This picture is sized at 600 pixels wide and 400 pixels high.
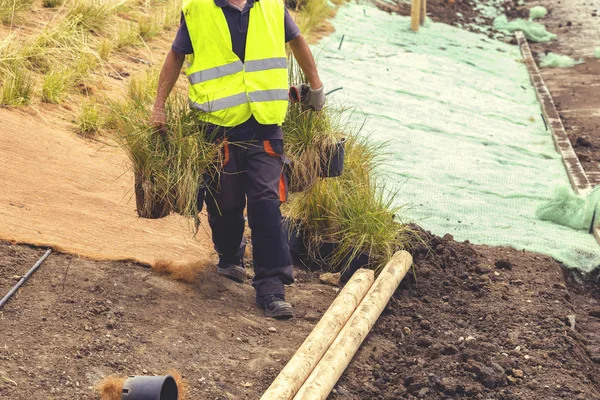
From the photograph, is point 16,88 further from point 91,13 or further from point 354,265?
point 354,265

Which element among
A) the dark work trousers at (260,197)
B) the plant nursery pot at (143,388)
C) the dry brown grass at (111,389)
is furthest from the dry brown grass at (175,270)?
the plant nursery pot at (143,388)

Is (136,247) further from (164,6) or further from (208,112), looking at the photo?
(164,6)

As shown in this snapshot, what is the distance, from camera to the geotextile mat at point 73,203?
493cm

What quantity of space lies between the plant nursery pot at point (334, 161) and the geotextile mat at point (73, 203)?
80cm

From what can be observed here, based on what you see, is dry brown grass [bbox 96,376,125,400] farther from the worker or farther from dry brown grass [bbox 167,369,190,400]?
the worker

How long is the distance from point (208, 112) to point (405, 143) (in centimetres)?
376

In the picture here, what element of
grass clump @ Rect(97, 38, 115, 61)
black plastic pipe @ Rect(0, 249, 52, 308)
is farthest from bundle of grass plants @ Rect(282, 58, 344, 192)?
grass clump @ Rect(97, 38, 115, 61)

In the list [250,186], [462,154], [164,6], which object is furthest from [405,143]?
[250,186]

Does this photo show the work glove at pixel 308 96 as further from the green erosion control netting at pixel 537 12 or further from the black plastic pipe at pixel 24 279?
the green erosion control netting at pixel 537 12

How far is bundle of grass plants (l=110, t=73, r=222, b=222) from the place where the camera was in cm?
472

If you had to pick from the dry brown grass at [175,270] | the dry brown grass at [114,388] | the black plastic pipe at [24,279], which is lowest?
the dry brown grass at [175,270]

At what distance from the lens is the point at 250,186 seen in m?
4.73

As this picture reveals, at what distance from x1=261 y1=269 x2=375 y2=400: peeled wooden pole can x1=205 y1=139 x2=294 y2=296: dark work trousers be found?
1.08 feet

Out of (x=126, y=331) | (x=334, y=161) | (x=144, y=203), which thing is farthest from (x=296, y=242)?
(x=126, y=331)
